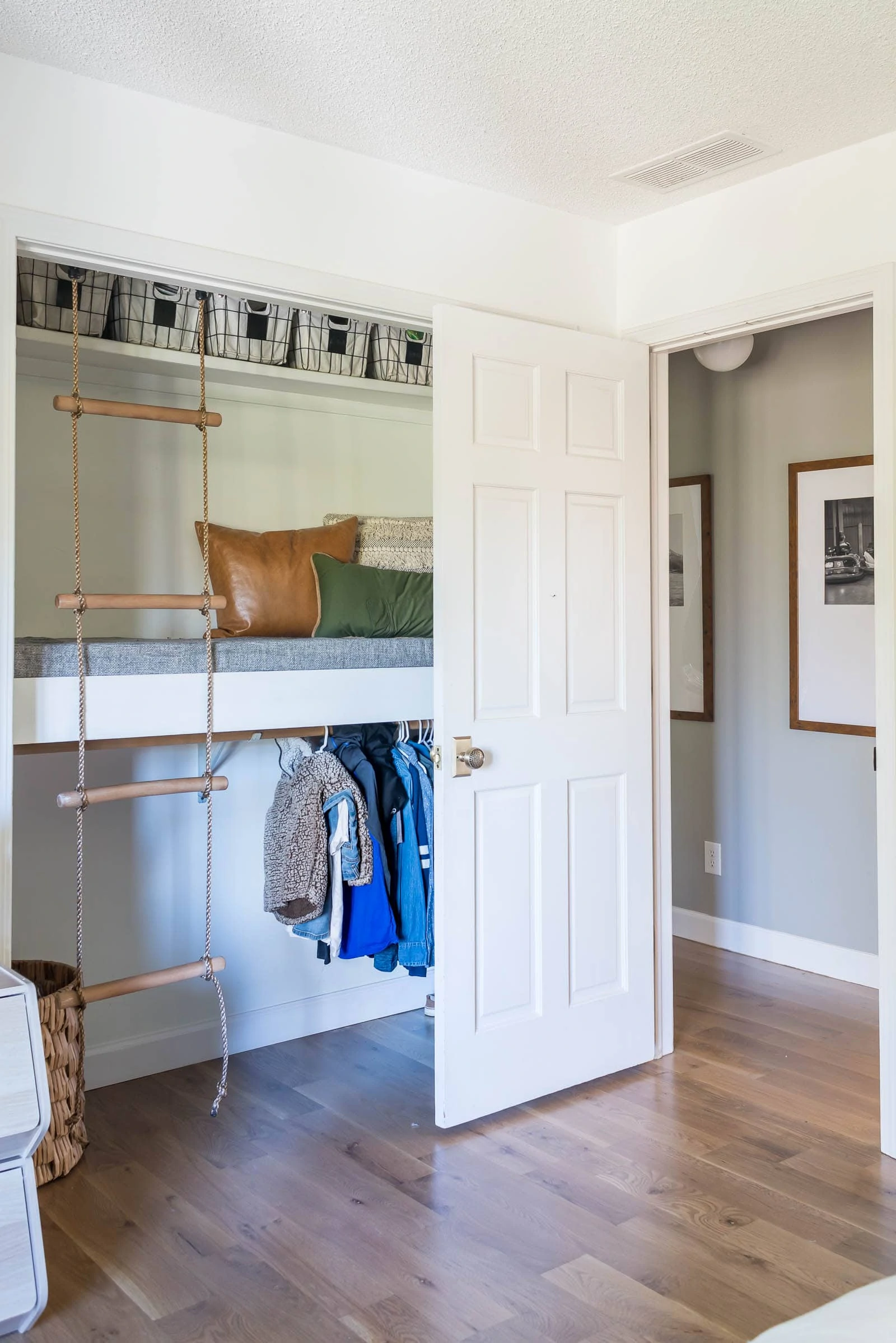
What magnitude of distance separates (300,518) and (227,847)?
3.75ft

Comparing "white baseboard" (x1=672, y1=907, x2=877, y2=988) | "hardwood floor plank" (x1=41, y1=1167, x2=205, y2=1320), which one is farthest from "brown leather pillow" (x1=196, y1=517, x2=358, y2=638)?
"white baseboard" (x1=672, y1=907, x2=877, y2=988)

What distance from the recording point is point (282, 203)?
2.82 metres

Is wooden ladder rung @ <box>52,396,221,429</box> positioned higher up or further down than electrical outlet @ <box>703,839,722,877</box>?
higher up

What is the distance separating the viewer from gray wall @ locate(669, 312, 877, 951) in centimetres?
425

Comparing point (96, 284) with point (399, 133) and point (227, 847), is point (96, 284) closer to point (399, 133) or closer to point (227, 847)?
point (399, 133)

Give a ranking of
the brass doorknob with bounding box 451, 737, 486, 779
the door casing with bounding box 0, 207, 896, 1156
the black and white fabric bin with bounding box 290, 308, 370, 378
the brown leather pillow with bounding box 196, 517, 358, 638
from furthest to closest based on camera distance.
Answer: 1. the black and white fabric bin with bounding box 290, 308, 370, 378
2. the brown leather pillow with bounding box 196, 517, 358, 638
3. the brass doorknob with bounding box 451, 737, 486, 779
4. the door casing with bounding box 0, 207, 896, 1156

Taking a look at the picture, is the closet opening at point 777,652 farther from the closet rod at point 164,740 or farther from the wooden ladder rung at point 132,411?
Result: the wooden ladder rung at point 132,411

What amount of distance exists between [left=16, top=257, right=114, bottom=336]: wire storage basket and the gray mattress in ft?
2.91

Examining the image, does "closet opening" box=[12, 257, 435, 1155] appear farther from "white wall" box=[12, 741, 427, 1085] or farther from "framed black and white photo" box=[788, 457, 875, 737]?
"framed black and white photo" box=[788, 457, 875, 737]

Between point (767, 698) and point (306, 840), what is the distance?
221 cm

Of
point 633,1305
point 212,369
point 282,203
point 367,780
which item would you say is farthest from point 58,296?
point 633,1305

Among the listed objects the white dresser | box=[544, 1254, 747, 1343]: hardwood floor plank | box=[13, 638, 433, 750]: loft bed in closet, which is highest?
box=[13, 638, 433, 750]: loft bed in closet

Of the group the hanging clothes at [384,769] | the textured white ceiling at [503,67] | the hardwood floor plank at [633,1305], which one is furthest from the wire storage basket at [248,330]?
the hardwood floor plank at [633,1305]

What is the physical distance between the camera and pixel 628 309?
3.50 metres
